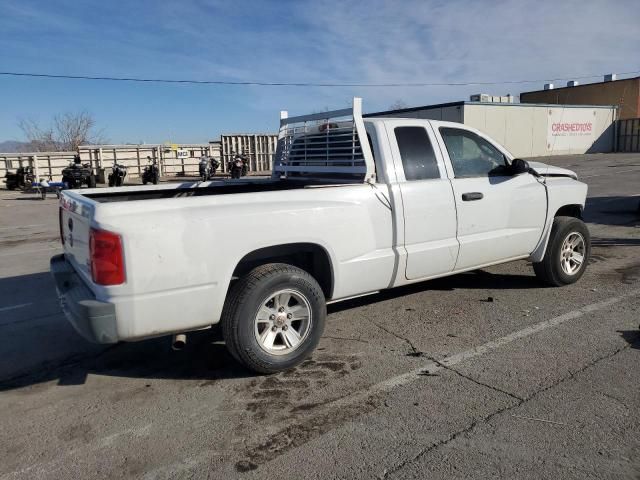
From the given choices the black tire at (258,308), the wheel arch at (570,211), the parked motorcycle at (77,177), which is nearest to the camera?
the black tire at (258,308)

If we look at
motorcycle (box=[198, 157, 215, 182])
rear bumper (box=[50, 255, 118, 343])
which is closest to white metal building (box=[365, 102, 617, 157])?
motorcycle (box=[198, 157, 215, 182])

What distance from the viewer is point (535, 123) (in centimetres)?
4241

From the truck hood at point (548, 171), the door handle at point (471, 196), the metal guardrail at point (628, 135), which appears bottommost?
the door handle at point (471, 196)

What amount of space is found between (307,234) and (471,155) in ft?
7.39

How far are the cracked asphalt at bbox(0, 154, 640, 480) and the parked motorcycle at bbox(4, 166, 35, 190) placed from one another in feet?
78.9

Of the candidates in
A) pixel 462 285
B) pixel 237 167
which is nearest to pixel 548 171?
pixel 462 285

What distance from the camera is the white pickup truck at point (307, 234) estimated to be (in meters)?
3.41

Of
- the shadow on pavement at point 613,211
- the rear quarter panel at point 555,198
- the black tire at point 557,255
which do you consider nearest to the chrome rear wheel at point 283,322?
the rear quarter panel at point 555,198

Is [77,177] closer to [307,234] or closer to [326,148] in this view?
[326,148]

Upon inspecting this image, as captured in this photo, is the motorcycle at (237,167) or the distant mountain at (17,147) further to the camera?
the distant mountain at (17,147)

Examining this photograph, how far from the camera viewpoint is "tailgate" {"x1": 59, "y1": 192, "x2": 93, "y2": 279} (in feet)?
11.6

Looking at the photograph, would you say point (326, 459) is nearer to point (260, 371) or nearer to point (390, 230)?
point (260, 371)

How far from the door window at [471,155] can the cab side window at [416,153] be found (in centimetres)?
27

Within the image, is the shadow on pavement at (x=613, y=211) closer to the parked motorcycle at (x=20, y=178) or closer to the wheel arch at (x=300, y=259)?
the wheel arch at (x=300, y=259)
